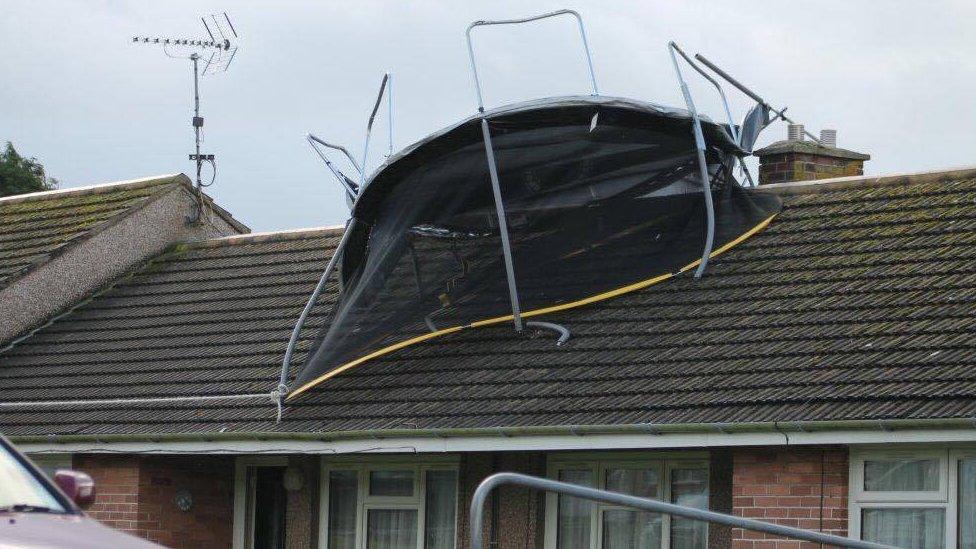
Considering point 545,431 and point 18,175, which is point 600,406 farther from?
point 18,175

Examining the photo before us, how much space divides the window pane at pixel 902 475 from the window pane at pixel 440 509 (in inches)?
155

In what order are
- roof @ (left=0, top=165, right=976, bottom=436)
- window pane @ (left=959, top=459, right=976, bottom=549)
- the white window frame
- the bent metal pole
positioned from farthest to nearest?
the white window frame
the bent metal pole
roof @ (left=0, top=165, right=976, bottom=436)
window pane @ (left=959, top=459, right=976, bottom=549)

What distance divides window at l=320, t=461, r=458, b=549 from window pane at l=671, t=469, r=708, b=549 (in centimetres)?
209

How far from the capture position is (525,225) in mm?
16250

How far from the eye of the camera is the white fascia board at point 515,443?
39.9ft

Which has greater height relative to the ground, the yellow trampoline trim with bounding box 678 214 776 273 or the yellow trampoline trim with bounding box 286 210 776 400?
the yellow trampoline trim with bounding box 678 214 776 273

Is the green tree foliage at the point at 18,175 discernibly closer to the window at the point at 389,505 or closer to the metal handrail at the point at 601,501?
the window at the point at 389,505

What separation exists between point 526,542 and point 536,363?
5.24 ft

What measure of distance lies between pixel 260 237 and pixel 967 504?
10451 mm

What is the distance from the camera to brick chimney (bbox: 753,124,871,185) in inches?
701

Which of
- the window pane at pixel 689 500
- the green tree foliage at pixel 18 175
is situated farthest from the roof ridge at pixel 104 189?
the green tree foliage at pixel 18 175

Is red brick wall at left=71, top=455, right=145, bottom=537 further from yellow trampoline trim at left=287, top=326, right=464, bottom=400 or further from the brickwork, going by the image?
the brickwork

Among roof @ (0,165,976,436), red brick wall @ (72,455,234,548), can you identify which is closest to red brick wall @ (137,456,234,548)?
red brick wall @ (72,455,234,548)

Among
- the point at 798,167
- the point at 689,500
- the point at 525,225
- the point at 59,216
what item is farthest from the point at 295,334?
the point at 59,216
